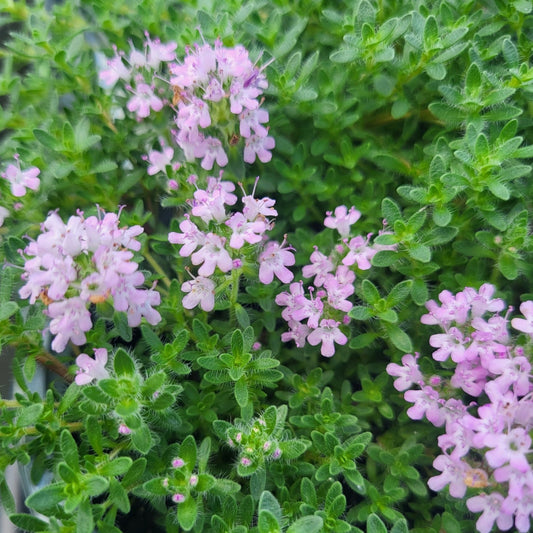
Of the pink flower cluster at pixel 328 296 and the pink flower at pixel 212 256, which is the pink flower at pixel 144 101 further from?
the pink flower cluster at pixel 328 296

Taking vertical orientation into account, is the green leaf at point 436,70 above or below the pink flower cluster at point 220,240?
above

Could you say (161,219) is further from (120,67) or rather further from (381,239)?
(381,239)

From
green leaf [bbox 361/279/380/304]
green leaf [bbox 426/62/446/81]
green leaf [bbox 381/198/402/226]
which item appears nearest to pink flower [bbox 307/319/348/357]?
green leaf [bbox 361/279/380/304]

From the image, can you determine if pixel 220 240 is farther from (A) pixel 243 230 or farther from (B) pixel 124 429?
(B) pixel 124 429

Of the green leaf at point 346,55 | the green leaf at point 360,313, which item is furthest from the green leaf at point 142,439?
the green leaf at point 346,55

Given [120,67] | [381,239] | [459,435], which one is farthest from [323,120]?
[459,435]

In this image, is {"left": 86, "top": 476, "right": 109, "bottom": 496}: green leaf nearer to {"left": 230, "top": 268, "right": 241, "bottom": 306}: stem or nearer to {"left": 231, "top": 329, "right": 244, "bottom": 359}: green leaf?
{"left": 231, "top": 329, "right": 244, "bottom": 359}: green leaf
